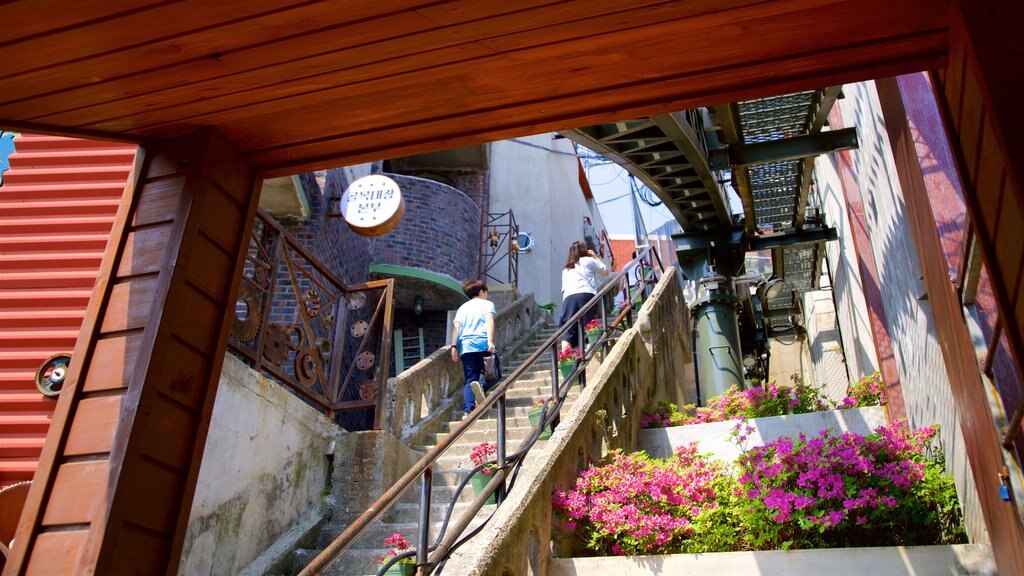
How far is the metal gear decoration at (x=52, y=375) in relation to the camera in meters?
4.74

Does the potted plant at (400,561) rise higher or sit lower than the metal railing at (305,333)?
lower

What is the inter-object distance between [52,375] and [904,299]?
5.64 m

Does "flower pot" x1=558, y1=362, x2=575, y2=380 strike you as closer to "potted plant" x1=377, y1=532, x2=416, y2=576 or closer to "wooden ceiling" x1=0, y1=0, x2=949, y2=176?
"potted plant" x1=377, y1=532, x2=416, y2=576

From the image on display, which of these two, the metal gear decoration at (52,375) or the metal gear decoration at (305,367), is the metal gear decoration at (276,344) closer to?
the metal gear decoration at (305,367)

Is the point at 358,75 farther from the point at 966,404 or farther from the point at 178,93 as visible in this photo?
the point at 966,404

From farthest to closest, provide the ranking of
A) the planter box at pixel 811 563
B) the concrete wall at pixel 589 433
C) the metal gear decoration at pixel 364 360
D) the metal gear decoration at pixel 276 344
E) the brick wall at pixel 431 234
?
1. the brick wall at pixel 431 234
2. the metal gear decoration at pixel 364 360
3. the metal gear decoration at pixel 276 344
4. the concrete wall at pixel 589 433
5. the planter box at pixel 811 563

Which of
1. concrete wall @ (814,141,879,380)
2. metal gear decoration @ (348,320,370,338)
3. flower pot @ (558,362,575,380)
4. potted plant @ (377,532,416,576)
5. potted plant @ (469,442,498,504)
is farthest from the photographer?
concrete wall @ (814,141,879,380)

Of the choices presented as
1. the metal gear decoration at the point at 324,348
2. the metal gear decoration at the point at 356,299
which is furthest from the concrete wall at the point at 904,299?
the metal gear decoration at the point at 324,348

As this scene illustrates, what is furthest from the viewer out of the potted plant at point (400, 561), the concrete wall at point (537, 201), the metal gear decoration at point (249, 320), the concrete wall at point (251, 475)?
the concrete wall at point (537, 201)

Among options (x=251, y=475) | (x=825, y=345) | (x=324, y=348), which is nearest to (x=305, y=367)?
→ (x=324, y=348)

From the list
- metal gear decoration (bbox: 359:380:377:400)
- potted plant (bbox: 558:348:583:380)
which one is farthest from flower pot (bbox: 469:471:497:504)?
potted plant (bbox: 558:348:583:380)

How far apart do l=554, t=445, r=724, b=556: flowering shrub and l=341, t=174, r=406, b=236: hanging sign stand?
5401 millimetres

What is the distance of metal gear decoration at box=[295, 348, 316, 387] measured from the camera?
6707mm

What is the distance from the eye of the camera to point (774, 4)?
85.4 inches
